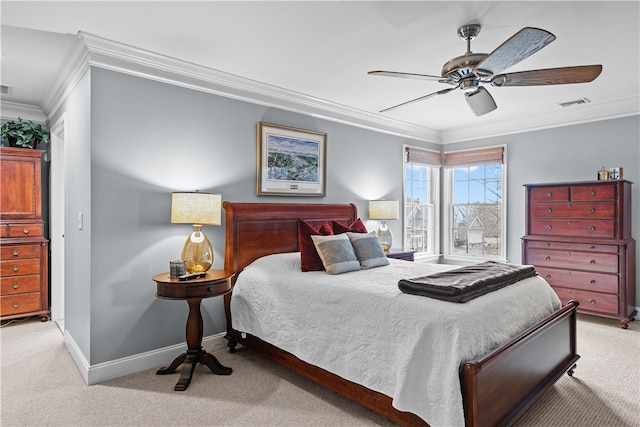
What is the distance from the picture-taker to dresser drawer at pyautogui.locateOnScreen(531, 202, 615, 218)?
13.4ft

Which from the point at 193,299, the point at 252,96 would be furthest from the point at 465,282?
the point at 252,96

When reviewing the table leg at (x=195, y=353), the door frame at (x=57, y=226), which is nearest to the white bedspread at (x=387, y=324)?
the table leg at (x=195, y=353)

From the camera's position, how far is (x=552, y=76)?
2.35 m

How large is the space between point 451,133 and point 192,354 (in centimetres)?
478

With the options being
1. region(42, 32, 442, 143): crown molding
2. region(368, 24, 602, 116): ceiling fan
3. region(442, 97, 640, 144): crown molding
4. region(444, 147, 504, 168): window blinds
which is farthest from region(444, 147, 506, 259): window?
region(368, 24, 602, 116): ceiling fan

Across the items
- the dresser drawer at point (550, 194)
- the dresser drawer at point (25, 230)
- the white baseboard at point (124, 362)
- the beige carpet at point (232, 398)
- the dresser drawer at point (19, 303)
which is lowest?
the beige carpet at point (232, 398)

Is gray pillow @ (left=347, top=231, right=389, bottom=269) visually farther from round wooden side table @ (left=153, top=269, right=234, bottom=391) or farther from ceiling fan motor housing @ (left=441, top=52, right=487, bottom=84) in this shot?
ceiling fan motor housing @ (left=441, top=52, right=487, bottom=84)

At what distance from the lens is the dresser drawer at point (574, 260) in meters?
4.07

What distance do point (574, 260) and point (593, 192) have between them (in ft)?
2.54

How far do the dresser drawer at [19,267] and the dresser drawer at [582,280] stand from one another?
5.70m

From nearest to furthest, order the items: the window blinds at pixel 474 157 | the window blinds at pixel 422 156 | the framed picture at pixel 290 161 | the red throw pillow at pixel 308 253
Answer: the red throw pillow at pixel 308 253
the framed picture at pixel 290 161
the window blinds at pixel 474 157
the window blinds at pixel 422 156

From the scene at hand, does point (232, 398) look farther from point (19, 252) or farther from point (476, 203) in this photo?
point (476, 203)

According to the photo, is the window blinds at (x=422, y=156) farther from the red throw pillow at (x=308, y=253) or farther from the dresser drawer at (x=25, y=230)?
the dresser drawer at (x=25, y=230)

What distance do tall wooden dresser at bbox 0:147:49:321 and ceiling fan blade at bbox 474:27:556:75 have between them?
4.50 m
